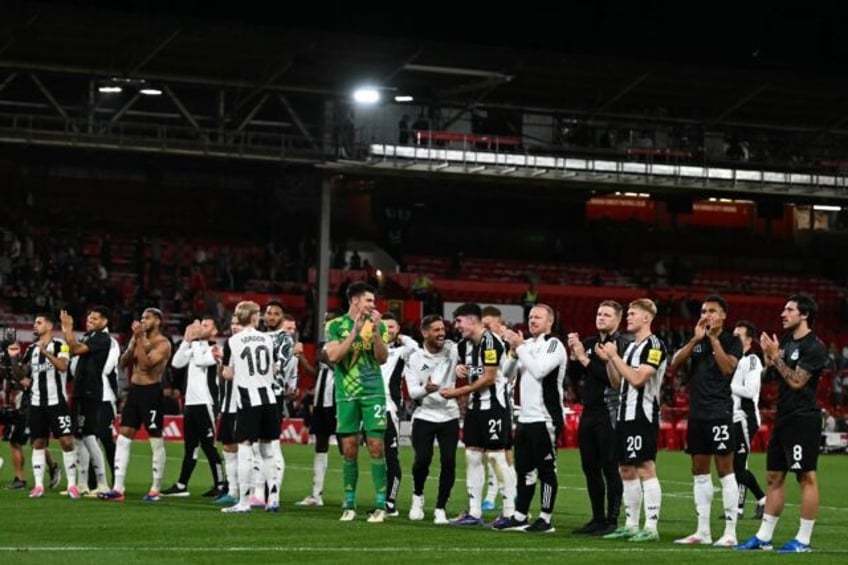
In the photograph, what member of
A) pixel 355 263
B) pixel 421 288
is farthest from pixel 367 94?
pixel 355 263

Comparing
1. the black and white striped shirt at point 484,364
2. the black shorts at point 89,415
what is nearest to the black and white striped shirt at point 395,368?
the black and white striped shirt at point 484,364

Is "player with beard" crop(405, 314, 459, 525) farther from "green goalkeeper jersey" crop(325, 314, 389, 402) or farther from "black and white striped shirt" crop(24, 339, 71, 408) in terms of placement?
"black and white striped shirt" crop(24, 339, 71, 408)

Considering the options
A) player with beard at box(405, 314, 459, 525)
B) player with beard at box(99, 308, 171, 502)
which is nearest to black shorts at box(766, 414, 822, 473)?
player with beard at box(405, 314, 459, 525)

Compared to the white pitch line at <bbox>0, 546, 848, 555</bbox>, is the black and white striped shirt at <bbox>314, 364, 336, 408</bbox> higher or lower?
higher

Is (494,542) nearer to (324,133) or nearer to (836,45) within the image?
(324,133)

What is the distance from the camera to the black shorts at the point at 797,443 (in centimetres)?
1411

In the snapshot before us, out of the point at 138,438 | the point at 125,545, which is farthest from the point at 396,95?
the point at 125,545

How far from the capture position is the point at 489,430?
16.7 m

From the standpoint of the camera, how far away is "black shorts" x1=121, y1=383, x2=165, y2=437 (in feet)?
63.0

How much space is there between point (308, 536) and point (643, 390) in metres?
3.31

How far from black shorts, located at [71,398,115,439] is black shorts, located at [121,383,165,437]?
301mm

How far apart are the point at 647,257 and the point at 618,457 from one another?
4244 centimetres

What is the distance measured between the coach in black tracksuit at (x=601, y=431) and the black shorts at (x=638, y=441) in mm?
885

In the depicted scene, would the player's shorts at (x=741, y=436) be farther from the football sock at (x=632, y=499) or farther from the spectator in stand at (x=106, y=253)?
the spectator in stand at (x=106, y=253)
